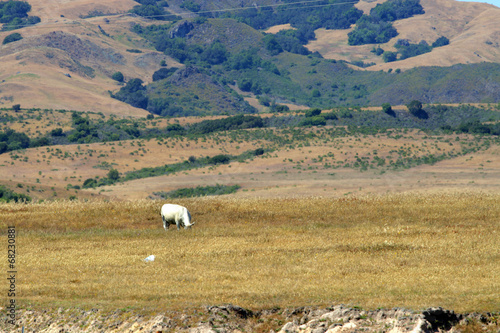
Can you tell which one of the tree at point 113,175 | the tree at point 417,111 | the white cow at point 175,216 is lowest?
the tree at point 113,175

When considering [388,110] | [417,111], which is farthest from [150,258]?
[417,111]

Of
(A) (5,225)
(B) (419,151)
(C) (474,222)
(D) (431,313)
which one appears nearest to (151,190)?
(B) (419,151)

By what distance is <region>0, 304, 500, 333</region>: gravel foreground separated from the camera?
14.1m

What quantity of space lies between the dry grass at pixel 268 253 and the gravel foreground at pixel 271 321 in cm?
48

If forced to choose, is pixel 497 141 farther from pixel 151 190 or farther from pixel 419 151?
pixel 151 190

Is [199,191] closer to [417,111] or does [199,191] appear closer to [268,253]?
[268,253]

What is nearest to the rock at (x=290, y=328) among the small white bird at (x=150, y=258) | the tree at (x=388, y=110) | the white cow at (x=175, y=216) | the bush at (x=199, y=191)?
the small white bird at (x=150, y=258)

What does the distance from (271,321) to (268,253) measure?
8.68 meters

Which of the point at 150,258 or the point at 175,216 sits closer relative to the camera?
the point at 150,258

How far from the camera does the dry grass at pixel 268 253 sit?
17047 millimetres

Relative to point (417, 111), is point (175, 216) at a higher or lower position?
higher

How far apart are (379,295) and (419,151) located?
95.4m

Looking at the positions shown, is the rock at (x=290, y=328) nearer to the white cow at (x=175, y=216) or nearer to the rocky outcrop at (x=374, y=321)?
the rocky outcrop at (x=374, y=321)

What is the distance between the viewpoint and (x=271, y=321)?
49.7ft
